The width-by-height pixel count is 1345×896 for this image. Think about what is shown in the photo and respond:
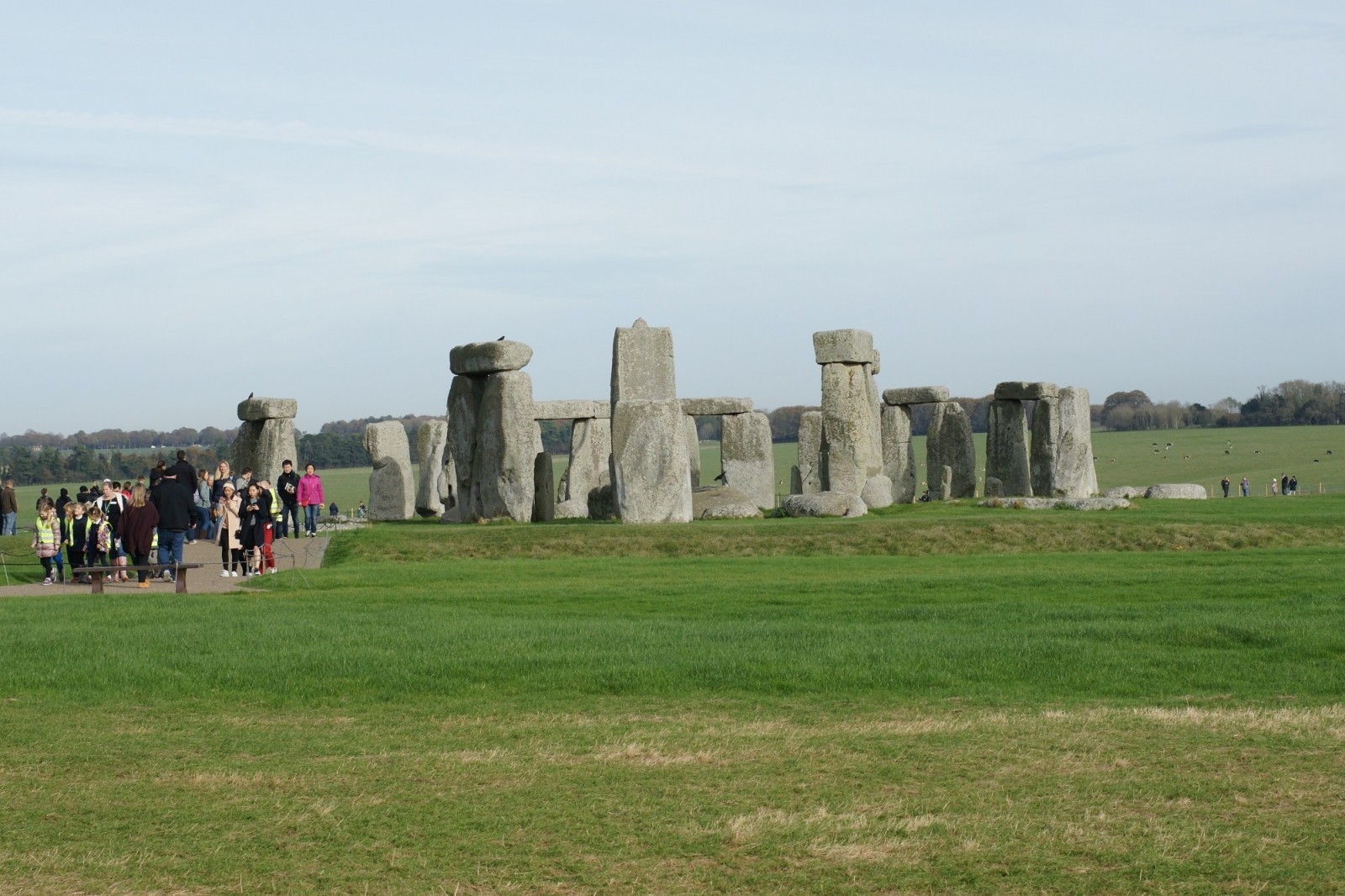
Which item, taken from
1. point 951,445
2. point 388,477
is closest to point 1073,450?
point 951,445

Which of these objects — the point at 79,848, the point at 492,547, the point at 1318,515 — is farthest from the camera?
the point at 1318,515

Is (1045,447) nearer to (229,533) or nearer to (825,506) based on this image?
(825,506)

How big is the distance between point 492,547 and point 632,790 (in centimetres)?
1362

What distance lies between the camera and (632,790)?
7.79 metres

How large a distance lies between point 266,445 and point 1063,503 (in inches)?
623

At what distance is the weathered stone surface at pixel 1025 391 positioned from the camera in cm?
3503

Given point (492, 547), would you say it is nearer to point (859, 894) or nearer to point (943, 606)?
point (943, 606)

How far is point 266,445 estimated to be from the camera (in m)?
30.6

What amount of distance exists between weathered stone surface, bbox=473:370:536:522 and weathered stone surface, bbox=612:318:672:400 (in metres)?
2.24

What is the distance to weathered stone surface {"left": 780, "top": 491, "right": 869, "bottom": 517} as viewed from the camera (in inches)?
1017

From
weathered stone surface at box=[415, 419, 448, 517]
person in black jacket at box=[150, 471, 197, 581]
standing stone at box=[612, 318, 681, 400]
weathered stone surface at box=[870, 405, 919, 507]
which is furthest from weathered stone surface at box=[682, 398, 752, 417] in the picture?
person in black jacket at box=[150, 471, 197, 581]

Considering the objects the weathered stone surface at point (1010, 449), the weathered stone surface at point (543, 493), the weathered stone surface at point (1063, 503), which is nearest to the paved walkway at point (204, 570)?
the weathered stone surface at point (543, 493)

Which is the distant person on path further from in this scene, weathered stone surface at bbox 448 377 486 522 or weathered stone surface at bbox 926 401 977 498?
weathered stone surface at bbox 926 401 977 498

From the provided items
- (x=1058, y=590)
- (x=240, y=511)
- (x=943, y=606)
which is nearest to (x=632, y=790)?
(x=943, y=606)
